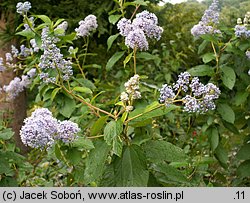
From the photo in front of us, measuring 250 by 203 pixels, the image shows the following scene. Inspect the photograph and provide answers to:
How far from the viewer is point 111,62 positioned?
264 centimetres

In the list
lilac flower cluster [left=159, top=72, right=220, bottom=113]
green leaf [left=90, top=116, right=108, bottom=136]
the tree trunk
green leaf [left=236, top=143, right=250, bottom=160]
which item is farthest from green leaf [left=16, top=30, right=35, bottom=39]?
the tree trunk

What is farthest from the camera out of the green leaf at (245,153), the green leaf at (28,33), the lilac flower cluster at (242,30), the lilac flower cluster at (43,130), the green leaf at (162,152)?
the green leaf at (245,153)

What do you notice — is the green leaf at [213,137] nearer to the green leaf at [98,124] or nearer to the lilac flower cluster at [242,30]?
the lilac flower cluster at [242,30]

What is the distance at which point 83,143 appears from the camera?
1848mm

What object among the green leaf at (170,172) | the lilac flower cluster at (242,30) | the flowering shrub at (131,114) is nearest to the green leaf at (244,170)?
Result: the flowering shrub at (131,114)

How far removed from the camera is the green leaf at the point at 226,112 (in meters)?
2.72

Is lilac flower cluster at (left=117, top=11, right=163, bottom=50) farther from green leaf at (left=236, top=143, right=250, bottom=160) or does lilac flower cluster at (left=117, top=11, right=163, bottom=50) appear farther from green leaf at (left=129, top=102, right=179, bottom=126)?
green leaf at (left=236, top=143, right=250, bottom=160)

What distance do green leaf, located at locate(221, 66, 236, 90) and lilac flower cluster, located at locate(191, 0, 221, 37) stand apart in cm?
26

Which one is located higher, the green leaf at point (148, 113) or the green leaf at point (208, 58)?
the green leaf at point (148, 113)

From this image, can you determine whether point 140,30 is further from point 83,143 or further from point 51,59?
point 83,143

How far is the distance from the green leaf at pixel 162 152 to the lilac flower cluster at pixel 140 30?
20.6 inches

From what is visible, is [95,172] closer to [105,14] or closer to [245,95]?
[245,95]
